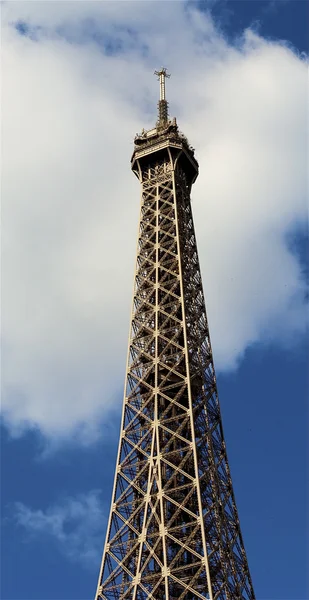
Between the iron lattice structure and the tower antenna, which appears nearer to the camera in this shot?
the iron lattice structure

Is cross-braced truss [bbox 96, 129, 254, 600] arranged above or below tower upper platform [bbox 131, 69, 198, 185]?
below

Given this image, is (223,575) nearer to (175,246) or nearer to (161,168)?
(175,246)

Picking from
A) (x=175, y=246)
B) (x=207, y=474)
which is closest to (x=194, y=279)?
(x=175, y=246)

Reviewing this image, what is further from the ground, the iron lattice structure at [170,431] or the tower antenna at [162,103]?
the tower antenna at [162,103]

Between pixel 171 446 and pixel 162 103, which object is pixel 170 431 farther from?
pixel 162 103
